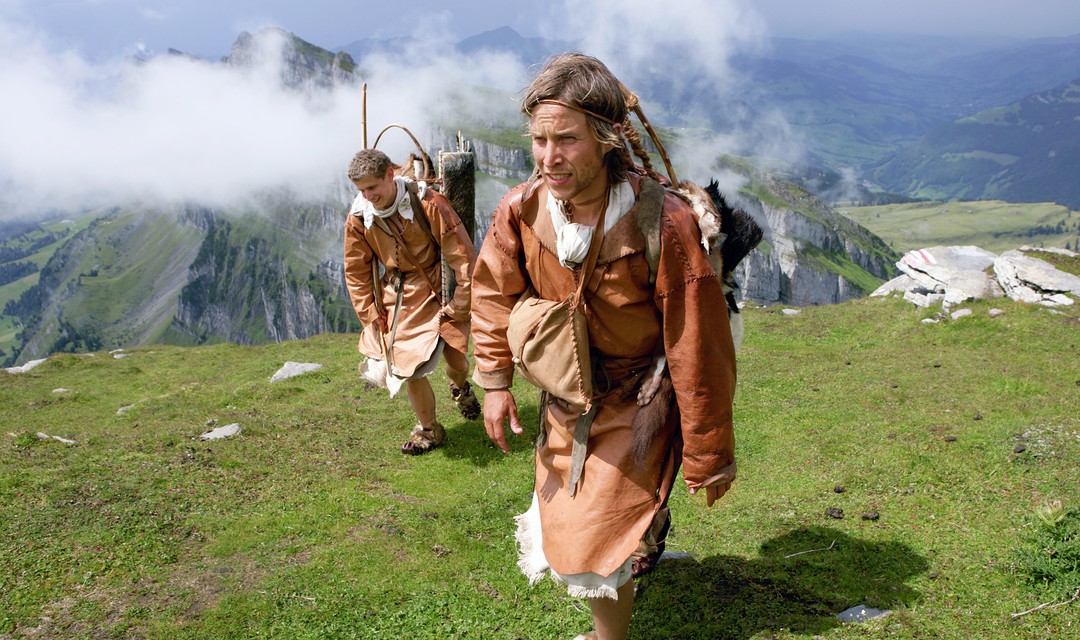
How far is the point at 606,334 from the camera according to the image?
452cm

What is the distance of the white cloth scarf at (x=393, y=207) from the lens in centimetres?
850

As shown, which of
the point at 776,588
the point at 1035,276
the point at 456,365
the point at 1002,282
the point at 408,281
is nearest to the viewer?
the point at 776,588

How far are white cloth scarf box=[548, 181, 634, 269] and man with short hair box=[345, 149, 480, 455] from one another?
4476 millimetres

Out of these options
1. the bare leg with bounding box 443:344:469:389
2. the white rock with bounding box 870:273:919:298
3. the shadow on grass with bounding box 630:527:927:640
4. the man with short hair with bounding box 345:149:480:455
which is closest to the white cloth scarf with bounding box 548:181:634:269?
the shadow on grass with bounding box 630:527:927:640

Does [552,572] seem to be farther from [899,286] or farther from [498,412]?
[899,286]

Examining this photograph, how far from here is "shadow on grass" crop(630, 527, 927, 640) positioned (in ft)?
17.5

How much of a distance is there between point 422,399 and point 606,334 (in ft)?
17.8

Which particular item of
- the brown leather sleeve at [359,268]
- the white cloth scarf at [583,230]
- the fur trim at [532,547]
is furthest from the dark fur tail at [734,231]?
the brown leather sleeve at [359,268]

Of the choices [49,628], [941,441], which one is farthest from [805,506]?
[49,628]

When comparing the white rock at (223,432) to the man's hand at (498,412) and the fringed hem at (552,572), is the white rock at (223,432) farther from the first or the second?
the man's hand at (498,412)

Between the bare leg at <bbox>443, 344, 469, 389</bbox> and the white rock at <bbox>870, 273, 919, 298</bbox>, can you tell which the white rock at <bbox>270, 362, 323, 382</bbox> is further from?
the white rock at <bbox>870, 273, 919, 298</bbox>

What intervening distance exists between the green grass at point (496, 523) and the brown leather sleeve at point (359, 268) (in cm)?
189

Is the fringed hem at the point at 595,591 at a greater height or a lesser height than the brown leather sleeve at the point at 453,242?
lesser

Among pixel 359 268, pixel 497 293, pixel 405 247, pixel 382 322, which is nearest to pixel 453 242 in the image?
pixel 405 247
